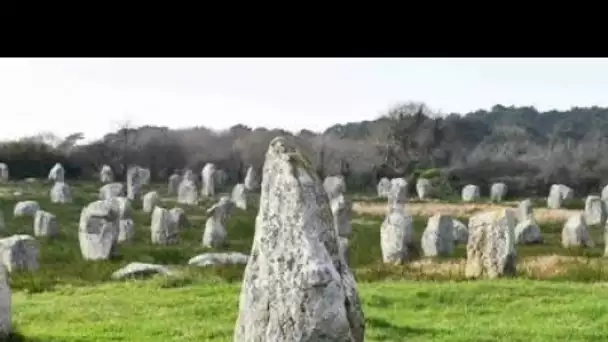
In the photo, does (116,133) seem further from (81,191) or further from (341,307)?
(341,307)

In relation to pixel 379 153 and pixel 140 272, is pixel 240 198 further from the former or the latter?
pixel 379 153

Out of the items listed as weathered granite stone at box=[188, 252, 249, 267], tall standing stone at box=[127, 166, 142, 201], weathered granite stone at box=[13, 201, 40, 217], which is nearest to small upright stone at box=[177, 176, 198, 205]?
tall standing stone at box=[127, 166, 142, 201]

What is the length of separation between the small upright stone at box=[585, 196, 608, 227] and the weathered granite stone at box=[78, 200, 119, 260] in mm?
19469

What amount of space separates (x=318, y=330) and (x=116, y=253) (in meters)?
18.0

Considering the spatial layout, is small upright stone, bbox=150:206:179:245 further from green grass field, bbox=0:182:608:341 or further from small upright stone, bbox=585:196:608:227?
small upright stone, bbox=585:196:608:227

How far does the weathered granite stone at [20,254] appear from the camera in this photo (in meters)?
25.4

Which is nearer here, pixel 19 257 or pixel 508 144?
pixel 19 257

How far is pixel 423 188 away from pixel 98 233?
95.7 feet

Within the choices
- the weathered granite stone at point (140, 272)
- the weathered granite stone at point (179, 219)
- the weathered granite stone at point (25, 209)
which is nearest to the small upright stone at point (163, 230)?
the weathered granite stone at point (179, 219)

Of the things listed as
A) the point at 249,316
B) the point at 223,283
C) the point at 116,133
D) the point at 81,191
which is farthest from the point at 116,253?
the point at 116,133

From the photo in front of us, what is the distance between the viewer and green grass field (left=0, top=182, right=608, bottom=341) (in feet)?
47.8

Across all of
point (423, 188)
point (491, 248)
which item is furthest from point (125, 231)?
point (423, 188)

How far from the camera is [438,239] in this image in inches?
1171

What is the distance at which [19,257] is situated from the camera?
83.3 ft
